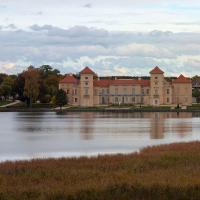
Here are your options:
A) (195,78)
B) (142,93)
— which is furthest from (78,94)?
(195,78)

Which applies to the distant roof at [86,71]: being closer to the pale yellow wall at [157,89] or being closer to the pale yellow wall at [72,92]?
the pale yellow wall at [72,92]

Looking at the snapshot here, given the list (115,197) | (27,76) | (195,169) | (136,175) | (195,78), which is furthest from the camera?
(195,78)

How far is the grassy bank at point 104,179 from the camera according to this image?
39.7 feet

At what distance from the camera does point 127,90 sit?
4751 inches

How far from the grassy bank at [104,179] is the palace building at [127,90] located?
325ft

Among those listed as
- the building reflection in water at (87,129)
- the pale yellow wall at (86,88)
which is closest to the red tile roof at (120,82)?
the pale yellow wall at (86,88)

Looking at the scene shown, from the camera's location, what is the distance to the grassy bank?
12109 millimetres

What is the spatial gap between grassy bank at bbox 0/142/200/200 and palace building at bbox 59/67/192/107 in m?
99.2

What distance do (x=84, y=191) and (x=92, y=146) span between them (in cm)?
1647

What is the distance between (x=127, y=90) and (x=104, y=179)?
107 metres

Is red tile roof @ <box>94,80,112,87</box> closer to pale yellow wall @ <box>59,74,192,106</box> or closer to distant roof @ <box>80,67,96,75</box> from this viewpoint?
pale yellow wall @ <box>59,74,192,106</box>

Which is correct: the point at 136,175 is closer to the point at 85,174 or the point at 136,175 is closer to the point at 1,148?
the point at 85,174

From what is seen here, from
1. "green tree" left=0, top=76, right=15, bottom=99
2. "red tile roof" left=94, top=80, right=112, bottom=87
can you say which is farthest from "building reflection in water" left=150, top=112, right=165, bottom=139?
"red tile roof" left=94, top=80, right=112, bottom=87

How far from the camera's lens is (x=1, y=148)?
2780cm
